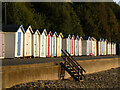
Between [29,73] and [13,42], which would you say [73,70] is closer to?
[13,42]

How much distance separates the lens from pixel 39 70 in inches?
675

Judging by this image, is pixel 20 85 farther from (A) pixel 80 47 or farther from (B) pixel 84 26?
(B) pixel 84 26


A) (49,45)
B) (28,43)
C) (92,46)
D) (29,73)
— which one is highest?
(28,43)

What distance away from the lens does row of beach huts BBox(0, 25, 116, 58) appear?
77.1 feet

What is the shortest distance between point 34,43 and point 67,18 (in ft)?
127

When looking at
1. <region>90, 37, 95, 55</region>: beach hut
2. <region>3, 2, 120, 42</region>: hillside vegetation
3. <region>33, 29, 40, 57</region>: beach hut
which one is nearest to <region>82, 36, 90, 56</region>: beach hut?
<region>90, 37, 95, 55</region>: beach hut

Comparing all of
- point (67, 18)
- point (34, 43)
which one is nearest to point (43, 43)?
point (34, 43)

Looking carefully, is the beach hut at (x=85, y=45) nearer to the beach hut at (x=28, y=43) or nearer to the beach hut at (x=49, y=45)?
the beach hut at (x=49, y=45)

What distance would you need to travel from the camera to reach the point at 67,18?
212 feet

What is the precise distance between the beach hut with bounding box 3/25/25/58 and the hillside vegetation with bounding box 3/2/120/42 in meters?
25.1

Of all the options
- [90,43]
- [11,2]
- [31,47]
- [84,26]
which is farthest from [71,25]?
[31,47]

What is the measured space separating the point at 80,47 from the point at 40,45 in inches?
480

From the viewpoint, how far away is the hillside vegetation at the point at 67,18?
52.4 metres

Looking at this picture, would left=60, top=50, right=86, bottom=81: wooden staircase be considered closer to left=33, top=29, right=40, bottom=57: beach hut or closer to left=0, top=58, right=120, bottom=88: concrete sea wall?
left=0, top=58, right=120, bottom=88: concrete sea wall
